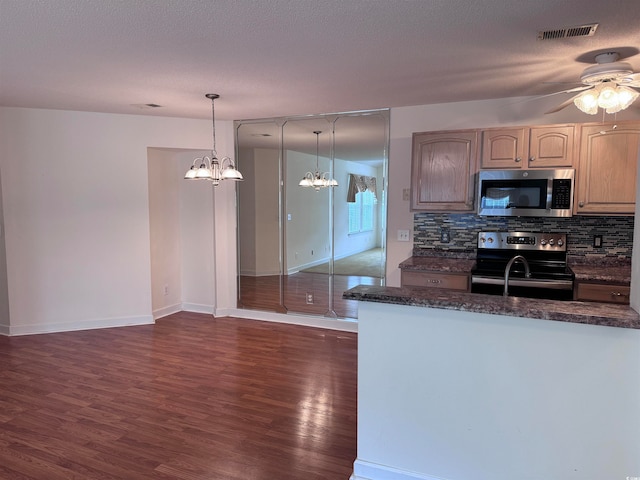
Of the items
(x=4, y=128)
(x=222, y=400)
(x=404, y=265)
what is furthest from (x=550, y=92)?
(x=4, y=128)

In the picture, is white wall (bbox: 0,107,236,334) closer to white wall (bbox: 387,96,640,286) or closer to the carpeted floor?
the carpeted floor

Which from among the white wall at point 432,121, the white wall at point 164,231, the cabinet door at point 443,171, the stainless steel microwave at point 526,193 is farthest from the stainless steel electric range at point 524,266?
the white wall at point 164,231

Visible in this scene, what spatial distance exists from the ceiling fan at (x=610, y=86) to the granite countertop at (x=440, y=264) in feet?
4.93

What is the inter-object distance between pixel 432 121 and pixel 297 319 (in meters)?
2.71

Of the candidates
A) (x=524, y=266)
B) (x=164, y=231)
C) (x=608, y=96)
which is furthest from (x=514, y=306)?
(x=164, y=231)

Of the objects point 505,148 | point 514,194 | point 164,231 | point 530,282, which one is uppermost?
point 505,148

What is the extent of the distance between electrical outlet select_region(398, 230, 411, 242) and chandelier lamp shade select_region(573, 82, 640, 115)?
2077 mm

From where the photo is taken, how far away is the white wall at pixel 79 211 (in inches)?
176

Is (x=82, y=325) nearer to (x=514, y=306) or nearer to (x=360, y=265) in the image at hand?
(x=360, y=265)

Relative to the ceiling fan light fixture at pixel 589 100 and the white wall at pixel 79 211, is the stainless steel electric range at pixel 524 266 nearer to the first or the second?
the ceiling fan light fixture at pixel 589 100

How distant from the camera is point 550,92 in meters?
3.62

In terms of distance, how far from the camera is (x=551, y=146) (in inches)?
135

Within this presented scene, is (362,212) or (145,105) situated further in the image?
(362,212)

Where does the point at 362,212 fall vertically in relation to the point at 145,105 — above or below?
below
